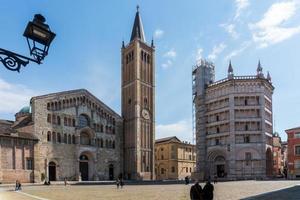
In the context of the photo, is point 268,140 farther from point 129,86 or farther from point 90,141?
point 90,141

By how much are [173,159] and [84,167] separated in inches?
1355

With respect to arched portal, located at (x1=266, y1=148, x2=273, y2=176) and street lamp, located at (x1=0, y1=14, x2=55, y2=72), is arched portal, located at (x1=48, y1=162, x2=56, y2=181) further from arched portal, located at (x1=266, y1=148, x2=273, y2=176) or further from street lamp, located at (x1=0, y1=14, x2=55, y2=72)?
street lamp, located at (x1=0, y1=14, x2=55, y2=72)

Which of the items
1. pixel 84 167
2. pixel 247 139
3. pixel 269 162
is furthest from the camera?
pixel 269 162

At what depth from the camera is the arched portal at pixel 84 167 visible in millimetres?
67250

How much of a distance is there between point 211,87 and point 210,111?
5281 millimetres

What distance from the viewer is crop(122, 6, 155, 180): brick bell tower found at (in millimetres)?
72625

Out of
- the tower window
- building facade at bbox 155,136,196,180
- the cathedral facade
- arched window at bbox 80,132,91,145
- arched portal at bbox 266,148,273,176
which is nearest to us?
the cathedral facade

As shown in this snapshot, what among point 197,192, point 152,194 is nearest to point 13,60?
point 197,192

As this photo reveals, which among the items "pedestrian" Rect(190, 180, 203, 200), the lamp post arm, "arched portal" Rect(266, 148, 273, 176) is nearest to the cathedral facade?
"arched portal" Rect(266, 148, 273, 176)

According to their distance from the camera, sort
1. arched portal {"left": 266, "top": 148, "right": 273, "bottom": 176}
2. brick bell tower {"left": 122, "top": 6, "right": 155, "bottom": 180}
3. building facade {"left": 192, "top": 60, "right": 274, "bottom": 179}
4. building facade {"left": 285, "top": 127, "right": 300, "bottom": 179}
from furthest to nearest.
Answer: arched portal {"left": 266, "top": 148, "right": 273, "bottom": 176}, brick bell tower {"left": 122, "top": 6, "right": 155, "bottom": 180}, building facade {"left": 192, "top": 60, "right": 274, "bottom": 179}, building facade {"left": 285, "top": 127, "right": 300, "bottom": 179}

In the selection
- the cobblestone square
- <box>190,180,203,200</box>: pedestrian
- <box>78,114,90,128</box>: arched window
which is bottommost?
the cobblestone square

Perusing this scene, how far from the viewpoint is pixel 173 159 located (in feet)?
318

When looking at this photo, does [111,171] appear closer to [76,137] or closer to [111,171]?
[111,171]

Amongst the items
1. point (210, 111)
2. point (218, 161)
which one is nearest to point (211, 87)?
point (210, 111)
